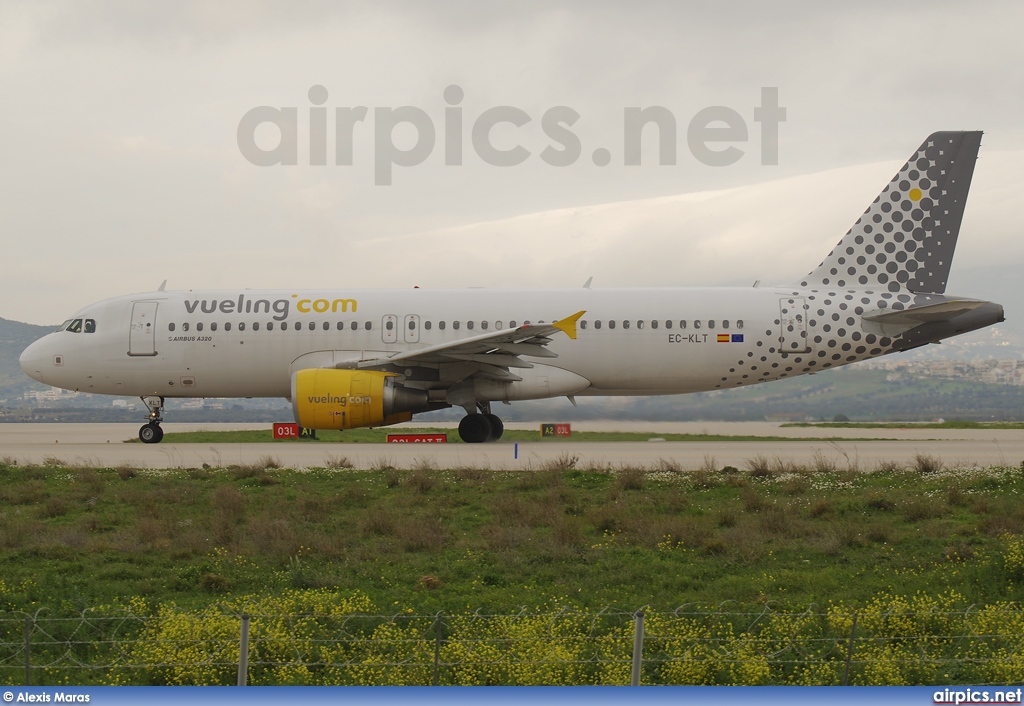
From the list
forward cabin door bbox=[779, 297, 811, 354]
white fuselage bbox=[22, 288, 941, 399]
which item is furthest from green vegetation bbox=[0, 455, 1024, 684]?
white fuselage bbox=[22, 288, 941, 399]

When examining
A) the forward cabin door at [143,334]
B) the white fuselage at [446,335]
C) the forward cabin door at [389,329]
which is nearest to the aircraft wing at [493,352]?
the white fuselage at [446,335]

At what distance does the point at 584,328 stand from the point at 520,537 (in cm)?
1343

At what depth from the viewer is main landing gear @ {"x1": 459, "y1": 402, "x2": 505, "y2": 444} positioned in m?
25.2

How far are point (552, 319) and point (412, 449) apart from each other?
4.92 metres

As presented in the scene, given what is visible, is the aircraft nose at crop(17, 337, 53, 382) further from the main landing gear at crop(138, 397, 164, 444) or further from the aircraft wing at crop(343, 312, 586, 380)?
the aircraft wing at crop(343, 312, 586, 380)

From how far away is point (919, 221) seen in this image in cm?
2562

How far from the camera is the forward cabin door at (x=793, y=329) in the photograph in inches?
984

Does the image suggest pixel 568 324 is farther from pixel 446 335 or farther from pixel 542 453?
pixel 446 335

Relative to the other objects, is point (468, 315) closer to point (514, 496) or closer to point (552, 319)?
point (552, 319)

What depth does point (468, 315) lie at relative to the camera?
2566 centimetres

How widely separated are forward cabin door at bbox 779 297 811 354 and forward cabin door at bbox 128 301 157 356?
16.4 m

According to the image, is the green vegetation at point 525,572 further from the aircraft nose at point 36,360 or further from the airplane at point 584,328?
the aircraft nose at point 36,360

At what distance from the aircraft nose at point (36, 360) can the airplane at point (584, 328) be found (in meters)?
0.12

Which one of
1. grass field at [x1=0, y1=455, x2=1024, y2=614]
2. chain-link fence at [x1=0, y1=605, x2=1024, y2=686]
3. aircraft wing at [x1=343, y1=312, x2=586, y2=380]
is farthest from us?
aircraft wing at [x1=343, y1=312, x2=586, y2=380]
